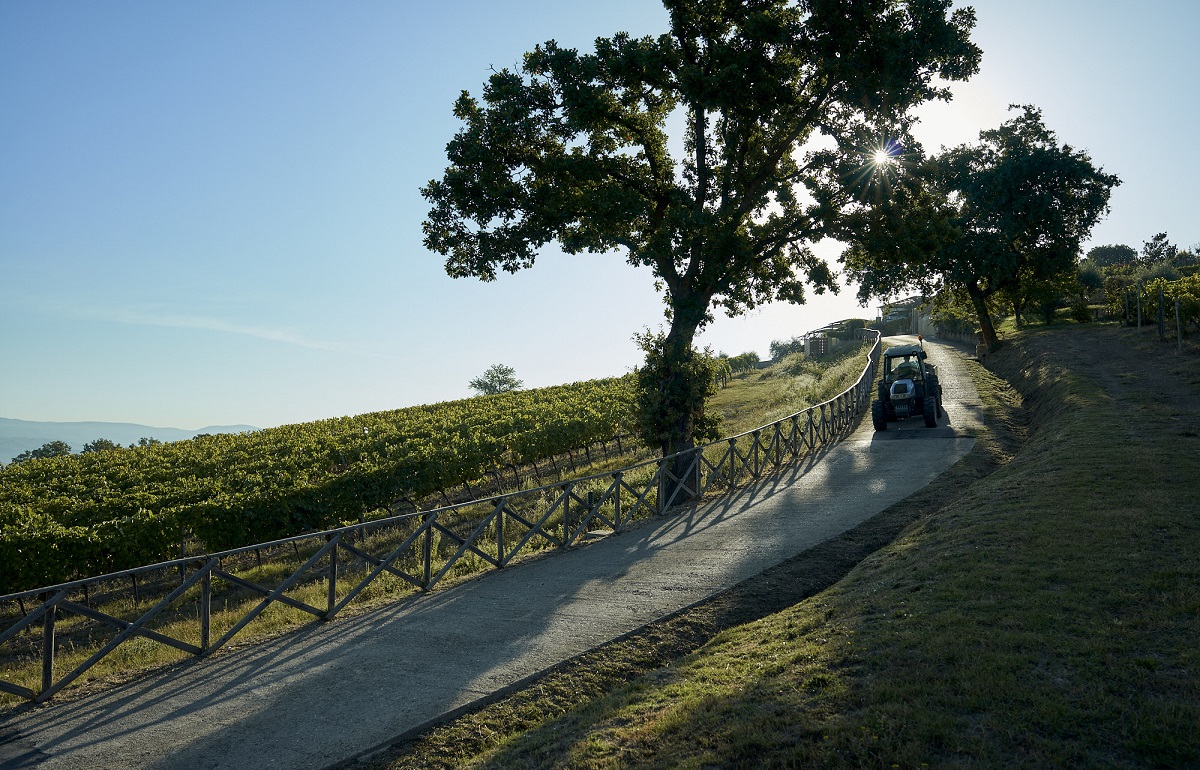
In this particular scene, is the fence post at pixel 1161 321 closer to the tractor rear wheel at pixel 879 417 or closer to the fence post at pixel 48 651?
the tractor rear wheel at pixel 879 417

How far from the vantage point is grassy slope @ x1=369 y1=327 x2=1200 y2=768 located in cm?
482

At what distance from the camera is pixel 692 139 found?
20.9 metres

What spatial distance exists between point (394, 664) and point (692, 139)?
17103 mm

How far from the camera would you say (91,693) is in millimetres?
7945

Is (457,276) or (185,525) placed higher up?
(457,276)

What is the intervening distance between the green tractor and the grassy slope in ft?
40.0

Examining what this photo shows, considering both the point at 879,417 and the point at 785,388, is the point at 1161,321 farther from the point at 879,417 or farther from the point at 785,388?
the point at 785,388

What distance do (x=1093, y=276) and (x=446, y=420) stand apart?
47510 mm

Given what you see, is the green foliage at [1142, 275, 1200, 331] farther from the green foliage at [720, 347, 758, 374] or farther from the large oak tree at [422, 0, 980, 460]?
the green foliage at [720, 347, 758, 374]

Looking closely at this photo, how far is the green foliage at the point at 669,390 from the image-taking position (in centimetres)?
2050

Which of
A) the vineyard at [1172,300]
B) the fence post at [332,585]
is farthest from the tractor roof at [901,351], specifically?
the fence post at [332,585]

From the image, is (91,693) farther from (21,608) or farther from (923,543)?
(21,608)

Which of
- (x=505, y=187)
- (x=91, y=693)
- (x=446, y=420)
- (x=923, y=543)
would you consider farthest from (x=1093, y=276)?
(x=91, y=693)

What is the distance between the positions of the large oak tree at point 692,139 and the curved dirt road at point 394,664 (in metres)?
8.07
